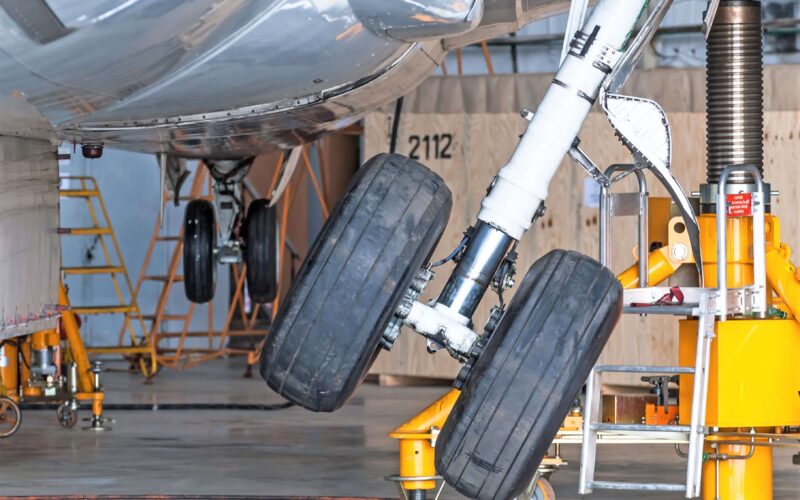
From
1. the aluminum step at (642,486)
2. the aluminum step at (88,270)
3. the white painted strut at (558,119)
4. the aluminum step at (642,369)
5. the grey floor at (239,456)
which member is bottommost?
the grey floor at (239,456)

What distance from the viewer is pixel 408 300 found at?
4.22 metres

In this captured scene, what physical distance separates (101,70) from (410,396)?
8.90 meters

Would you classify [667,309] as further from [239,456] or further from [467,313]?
[239,456]

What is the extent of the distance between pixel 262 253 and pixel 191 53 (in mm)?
4683

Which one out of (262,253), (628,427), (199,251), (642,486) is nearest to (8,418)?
(199,251)

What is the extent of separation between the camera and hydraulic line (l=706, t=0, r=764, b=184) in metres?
6.76

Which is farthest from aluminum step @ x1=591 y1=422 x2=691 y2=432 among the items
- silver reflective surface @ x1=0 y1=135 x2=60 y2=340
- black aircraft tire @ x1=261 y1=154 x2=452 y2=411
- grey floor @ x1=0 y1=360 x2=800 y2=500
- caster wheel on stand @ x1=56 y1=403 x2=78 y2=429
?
caster wheel on stand @ x1=56 y1=403 x2=78 y2=429

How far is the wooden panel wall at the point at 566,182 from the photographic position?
39.4ft

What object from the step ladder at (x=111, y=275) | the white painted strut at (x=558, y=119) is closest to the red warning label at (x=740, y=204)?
the white painted strut at (x=558, y=119)

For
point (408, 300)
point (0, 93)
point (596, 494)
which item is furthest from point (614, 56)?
point (596, 494)

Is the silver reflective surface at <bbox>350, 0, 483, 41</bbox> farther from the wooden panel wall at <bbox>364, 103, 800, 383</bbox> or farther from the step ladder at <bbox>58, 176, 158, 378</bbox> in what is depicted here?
the wooden panel wall at <bbox>364, 103, 800, 383</bbox>

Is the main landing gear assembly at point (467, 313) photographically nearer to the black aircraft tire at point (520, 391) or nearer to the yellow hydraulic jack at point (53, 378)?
the black aircraft tire at point (520, 391)

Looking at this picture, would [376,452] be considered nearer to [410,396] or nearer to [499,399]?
[410,396]

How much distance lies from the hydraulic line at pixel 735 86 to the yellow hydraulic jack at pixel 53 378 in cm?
535
